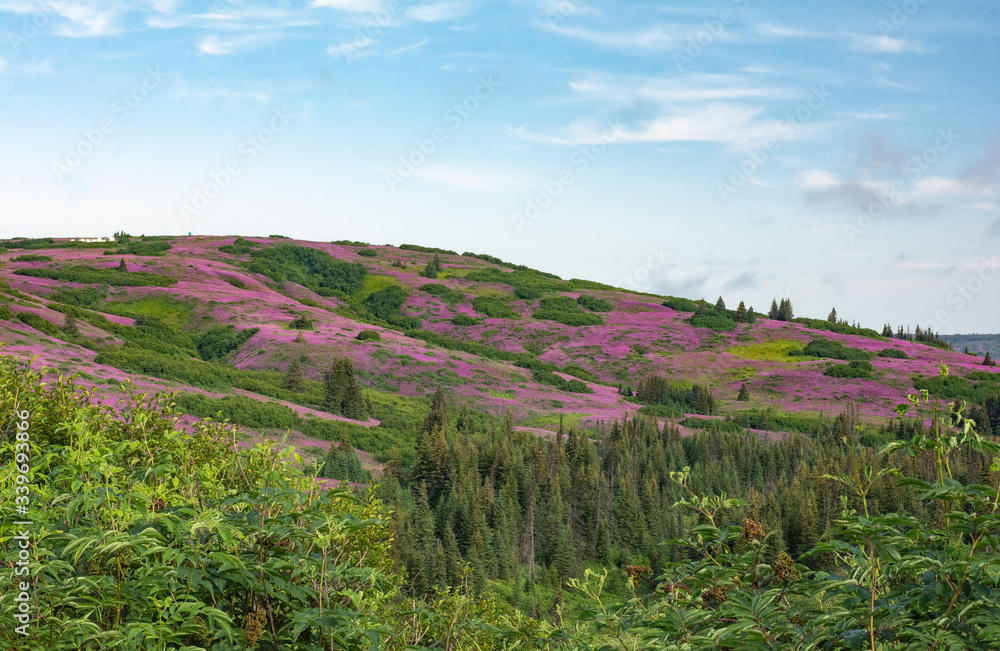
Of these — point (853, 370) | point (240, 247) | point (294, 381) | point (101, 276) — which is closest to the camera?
point (294, 381)

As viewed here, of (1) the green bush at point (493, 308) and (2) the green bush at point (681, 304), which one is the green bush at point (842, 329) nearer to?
(2) the green bush at point (681, 304)

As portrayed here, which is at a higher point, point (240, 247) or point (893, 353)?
point (240, 247)

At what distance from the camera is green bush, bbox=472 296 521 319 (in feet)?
219

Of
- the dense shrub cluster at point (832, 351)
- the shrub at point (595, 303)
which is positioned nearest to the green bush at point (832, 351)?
the dense shrub cluster at point (832, 351)

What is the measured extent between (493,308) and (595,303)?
38.1 ft

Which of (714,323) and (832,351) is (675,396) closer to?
(832,351)

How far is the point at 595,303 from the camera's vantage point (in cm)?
7338

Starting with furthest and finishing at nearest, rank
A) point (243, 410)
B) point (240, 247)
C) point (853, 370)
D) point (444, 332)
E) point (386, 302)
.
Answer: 1. point (240, 247)
2. point (386, 302)
3. point (444, 332)
4. point (853, 370)
5. point (243, 410)

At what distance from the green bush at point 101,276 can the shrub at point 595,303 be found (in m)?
38.3

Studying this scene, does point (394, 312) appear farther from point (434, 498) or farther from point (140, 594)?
point (140, 594)

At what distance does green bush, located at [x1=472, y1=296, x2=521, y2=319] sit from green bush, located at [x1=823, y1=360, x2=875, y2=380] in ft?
89.4

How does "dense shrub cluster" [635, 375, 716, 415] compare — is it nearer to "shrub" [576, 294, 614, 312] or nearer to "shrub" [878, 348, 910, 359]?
"shrub" [878, 348, 910, 359]

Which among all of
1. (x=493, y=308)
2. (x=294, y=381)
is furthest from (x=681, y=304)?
(x=294, y=381)

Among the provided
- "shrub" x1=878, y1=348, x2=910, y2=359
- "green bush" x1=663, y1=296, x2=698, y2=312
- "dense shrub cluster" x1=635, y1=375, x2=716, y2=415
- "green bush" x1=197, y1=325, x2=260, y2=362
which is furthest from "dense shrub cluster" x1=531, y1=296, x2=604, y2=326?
"green bush" x1=197, y1=325, x2=260, y2=362
